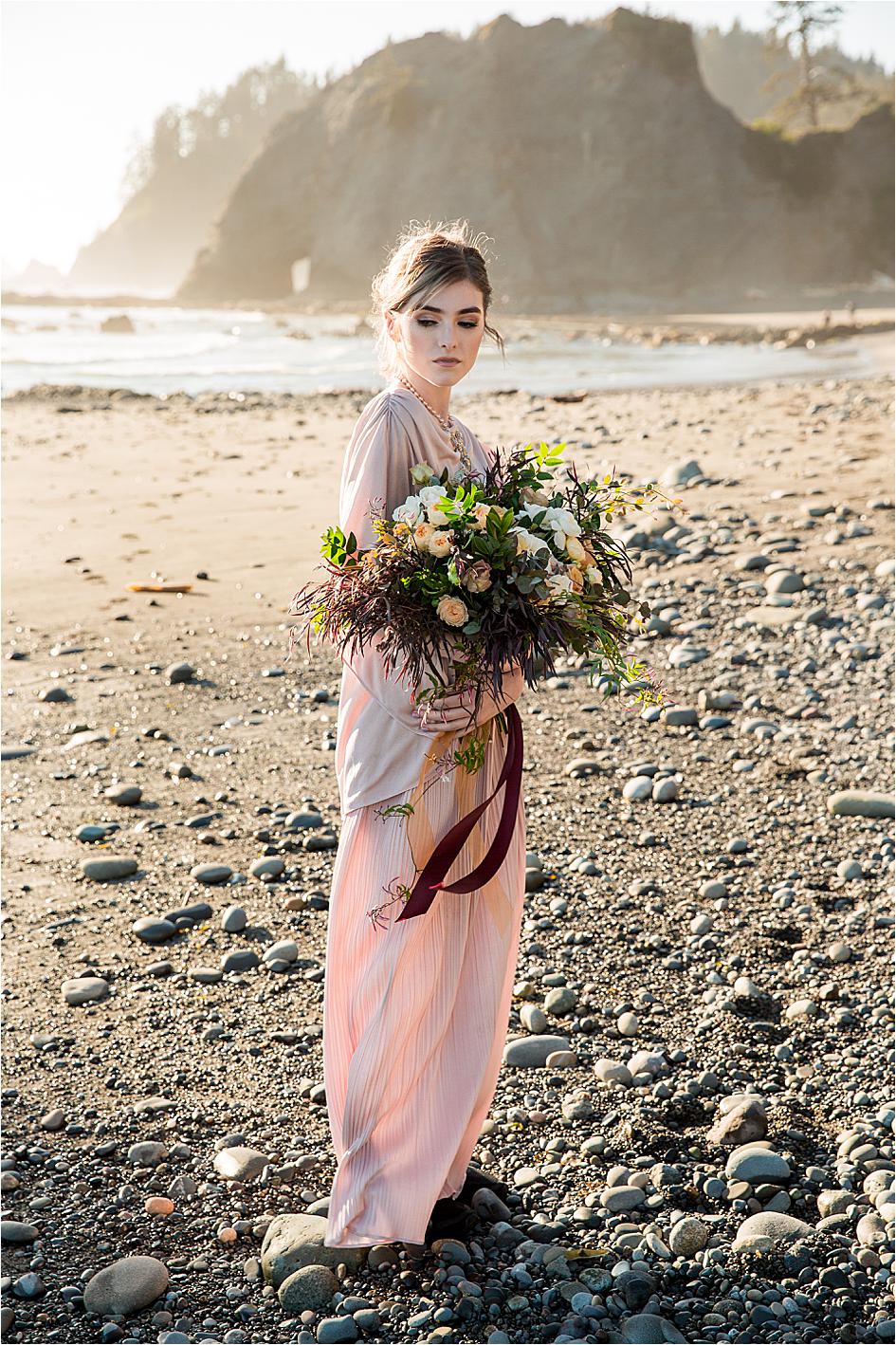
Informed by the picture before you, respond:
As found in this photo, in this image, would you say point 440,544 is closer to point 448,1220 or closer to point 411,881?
point 411,881

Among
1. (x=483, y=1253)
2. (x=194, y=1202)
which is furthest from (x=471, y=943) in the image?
(x=194, y=1202)

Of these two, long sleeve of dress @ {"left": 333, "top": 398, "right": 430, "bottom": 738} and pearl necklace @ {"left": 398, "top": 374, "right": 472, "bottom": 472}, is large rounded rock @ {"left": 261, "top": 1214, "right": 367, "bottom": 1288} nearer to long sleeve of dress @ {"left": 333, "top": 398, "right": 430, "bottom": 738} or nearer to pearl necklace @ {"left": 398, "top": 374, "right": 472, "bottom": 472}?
long sleeve of dress @ {"left": 333, "top": 398, "right": 430, "bottom": 738}

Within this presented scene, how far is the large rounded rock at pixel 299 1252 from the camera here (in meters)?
3.47

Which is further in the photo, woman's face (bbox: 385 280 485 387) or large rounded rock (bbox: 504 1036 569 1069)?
large rounded rock (bbox: 504 1036 569 1069)

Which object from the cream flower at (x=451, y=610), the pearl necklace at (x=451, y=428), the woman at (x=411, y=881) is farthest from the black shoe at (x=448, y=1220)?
the pearl necklace at (x=451, y=428)

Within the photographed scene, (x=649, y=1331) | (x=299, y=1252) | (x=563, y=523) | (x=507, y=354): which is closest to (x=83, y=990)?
(x=299, y=1252)

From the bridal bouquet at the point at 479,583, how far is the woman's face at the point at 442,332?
11.5 inches

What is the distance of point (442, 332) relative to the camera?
332 cm

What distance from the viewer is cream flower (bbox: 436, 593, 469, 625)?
9.64 ft

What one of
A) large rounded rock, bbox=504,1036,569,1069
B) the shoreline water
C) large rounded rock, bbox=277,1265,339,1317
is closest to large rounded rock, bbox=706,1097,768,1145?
large rounded rock, bbox=504,1036,569,1069

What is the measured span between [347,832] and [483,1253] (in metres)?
1.20

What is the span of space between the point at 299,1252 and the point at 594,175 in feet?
280

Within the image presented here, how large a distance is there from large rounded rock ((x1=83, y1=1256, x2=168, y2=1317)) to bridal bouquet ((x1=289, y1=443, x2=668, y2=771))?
1.72 meters

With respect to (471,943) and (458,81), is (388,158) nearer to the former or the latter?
(458,81)
